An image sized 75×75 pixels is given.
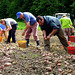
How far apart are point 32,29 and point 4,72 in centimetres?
291

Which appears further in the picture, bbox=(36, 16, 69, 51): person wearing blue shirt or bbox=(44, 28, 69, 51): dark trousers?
bbox=(44, 28, 69, 51): dark trousers

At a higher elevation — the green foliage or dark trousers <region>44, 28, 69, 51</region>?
the green foliage

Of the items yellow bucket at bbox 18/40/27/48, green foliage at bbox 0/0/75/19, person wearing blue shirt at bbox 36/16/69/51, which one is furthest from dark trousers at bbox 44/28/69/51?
green foliage at bbox 0/0/75/19

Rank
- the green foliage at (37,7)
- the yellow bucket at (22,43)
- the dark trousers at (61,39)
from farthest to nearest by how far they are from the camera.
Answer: the green foliage at (37,7) → the yellow bucket at (22,43) → the dark trousers at (61,39)

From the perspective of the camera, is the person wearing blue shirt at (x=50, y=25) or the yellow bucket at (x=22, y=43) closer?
the person wearing blue shirt at (x=50, y=25)

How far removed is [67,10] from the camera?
2842 centimetres

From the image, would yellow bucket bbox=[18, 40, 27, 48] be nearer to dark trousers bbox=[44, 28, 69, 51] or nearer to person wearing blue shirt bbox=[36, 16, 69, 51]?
dark trousers bbox=[44, 28, 69, 51]

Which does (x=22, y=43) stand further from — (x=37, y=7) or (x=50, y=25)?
(x=37, y=7)

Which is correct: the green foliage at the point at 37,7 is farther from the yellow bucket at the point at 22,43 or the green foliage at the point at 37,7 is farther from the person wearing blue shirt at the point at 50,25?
the person wearing blue shirt at the point at 50,25

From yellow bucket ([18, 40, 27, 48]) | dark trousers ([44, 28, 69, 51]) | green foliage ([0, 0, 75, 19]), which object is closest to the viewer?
dark trousers ([44, 28, 69, 51])

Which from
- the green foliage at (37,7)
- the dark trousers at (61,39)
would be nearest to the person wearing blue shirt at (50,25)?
the dark trousers at (61,39)

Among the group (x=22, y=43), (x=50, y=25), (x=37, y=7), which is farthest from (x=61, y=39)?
(x=37, y=7)

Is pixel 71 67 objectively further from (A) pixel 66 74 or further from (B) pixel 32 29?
(B) pixel 32 29

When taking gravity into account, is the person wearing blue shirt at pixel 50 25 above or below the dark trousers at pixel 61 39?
above
